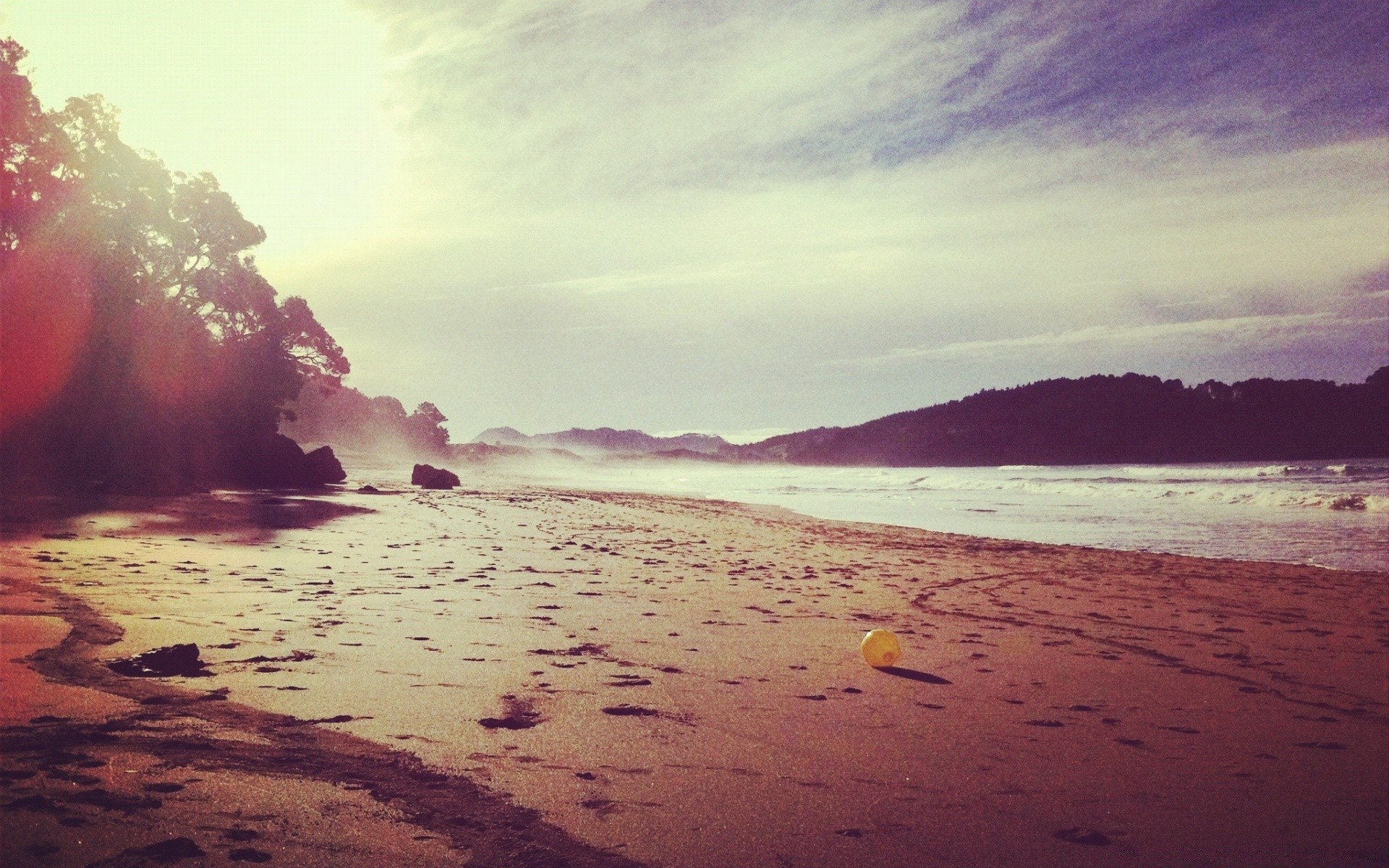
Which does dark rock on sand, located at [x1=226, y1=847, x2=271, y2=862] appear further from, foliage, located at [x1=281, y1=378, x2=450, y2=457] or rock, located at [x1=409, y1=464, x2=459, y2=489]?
foliage, located at [x1=281, y1=378, x2=450, y2=457]

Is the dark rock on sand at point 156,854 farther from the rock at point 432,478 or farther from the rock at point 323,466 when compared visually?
the rock at point 432,478

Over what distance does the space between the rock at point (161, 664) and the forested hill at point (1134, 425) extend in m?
67.2

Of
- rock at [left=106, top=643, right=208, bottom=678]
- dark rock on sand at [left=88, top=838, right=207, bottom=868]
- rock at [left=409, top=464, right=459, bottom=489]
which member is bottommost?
dark rock on sand at [left=88, top=838, right=207, bottom=868]

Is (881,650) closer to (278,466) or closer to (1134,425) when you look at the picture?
(278,466)

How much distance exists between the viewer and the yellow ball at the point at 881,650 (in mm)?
4680

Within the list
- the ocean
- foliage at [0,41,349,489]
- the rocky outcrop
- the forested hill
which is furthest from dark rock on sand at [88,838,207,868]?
the forested hill

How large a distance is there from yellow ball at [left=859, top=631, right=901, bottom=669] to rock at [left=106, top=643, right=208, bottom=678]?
146 inches

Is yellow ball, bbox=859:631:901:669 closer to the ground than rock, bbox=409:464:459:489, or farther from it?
closer to the ground

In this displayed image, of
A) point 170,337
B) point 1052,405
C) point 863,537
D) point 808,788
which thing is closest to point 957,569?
point 863,537

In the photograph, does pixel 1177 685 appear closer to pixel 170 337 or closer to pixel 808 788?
pixel 808 788

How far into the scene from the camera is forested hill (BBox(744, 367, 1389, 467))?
56.4m

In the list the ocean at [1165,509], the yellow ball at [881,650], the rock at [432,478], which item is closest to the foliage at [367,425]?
the rock at [432,478]

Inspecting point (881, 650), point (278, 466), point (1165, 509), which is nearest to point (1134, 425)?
point (1165, 509)

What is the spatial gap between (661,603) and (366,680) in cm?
313
